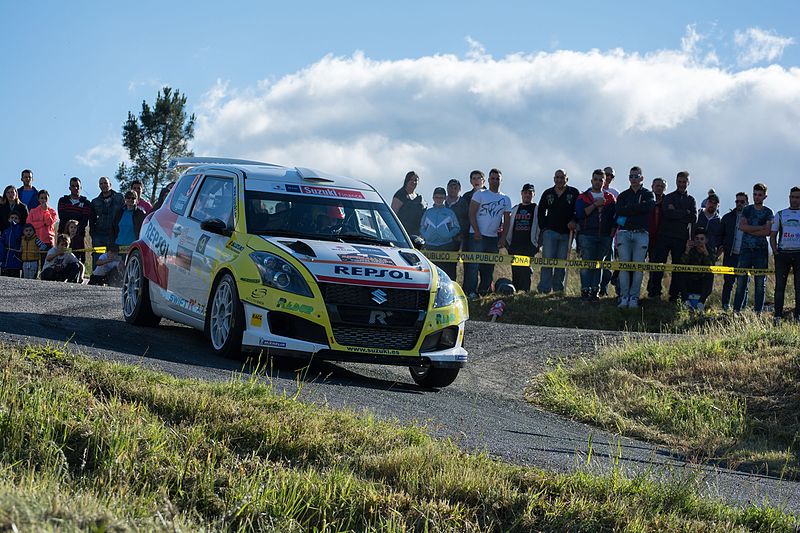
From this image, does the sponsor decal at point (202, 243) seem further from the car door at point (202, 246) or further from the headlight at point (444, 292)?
the headlight at point (444, 292)

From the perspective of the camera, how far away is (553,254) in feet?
66.5

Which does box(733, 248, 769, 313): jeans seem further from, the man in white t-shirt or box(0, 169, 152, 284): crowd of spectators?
box(0, 169, 152, 284): crowd of spectators

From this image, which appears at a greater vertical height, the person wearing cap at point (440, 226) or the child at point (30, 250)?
the person wearing cap at point (440, 226)

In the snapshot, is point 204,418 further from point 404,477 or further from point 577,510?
point 577,510

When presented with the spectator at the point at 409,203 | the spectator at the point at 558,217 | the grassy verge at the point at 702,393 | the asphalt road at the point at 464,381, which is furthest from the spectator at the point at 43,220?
the grassy verge at the point at 702,393

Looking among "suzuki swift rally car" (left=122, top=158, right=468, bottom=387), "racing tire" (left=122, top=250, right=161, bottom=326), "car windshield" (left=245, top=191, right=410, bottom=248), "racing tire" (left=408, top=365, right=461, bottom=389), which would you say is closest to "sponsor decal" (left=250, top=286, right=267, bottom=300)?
"suzuki swift rally car" (left=122, top=158, right=468, bottom=387)

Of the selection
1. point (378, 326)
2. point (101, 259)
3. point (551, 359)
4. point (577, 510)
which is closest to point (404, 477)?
point (577, 510)

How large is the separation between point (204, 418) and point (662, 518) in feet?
9.69

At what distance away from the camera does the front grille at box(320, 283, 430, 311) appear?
1065 cm

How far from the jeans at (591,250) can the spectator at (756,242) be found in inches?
89.5

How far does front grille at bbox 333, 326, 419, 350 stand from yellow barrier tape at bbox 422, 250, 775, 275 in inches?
342

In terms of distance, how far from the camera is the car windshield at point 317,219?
1154cm

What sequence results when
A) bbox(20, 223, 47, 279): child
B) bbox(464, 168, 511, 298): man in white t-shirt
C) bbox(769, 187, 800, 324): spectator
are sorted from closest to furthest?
bbox(769, 187, 800, 324): spectator → bbox(464, 168, 511, 298): man in white t-shirt → bbox(20, 223, 47, 279): child

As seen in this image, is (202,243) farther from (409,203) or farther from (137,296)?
(409,203)
